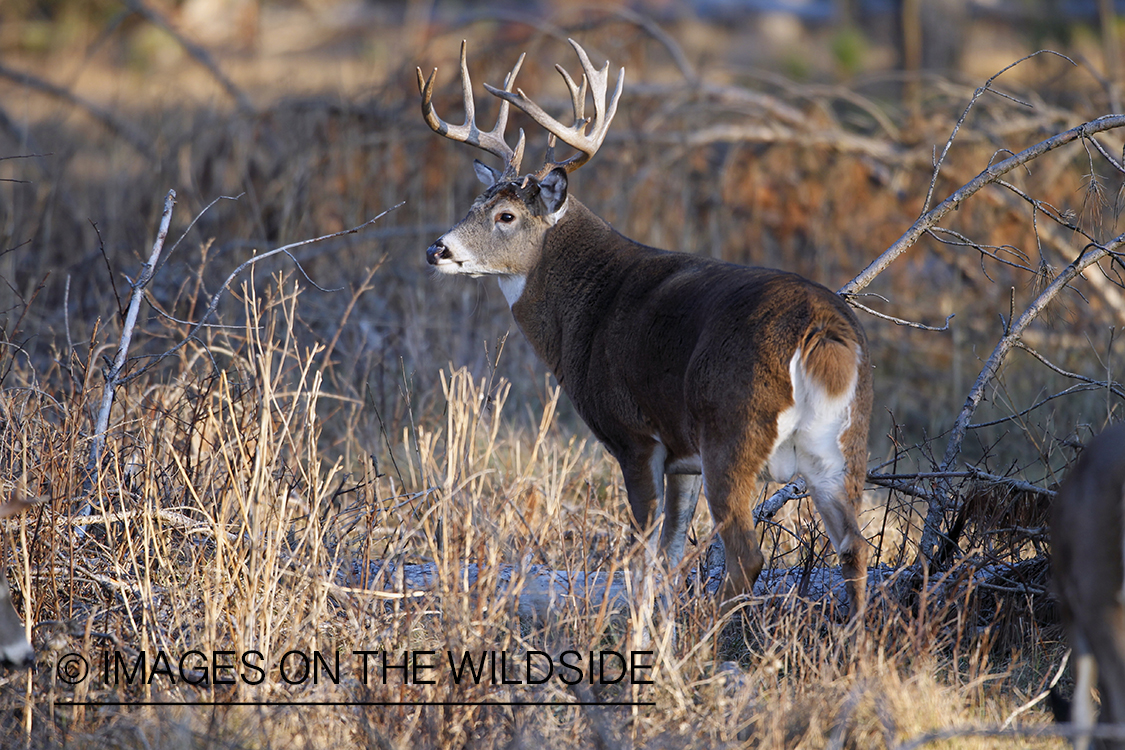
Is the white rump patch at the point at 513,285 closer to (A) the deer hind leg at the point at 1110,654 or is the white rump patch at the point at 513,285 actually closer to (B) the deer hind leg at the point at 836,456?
(B) the deer hind leg at the point at 836,456

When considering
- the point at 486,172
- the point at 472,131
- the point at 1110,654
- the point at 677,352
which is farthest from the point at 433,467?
the point at 1110,654

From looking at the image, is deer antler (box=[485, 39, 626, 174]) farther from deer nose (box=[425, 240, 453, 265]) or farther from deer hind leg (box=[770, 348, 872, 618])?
deer hind leg (box=[770, 348, 872, 618])

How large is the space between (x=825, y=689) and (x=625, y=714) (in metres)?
0.63

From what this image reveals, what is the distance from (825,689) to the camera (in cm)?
331

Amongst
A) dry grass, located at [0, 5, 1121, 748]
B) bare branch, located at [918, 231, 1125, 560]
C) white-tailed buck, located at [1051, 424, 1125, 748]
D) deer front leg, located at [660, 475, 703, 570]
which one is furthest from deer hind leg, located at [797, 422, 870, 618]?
deer front leg, located at [660, 475, 703, 570]

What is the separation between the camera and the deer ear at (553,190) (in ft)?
17.1

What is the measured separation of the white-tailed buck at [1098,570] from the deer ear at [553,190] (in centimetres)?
299

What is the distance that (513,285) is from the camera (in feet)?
17.9

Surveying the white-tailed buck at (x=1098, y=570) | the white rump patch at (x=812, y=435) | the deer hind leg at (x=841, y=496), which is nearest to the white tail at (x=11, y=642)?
the white rump patch at (x=812, y=435)

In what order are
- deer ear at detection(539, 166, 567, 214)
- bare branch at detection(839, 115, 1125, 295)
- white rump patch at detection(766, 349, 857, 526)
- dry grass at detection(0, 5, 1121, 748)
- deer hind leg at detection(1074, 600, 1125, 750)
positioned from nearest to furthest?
deer hind leg at detection(1074, 600, 1125, 750) < dry grass at detection(0, 5, 1121, 748) < white rump patch at detection(766, 349, 857, 526) < bare branch at detection(839, 115, 1125, 295) < deer ear at detection(539, 166, 567, 214)

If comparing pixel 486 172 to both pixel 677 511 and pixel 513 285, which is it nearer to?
pixel 513 285

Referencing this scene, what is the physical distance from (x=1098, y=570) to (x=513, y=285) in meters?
3.30

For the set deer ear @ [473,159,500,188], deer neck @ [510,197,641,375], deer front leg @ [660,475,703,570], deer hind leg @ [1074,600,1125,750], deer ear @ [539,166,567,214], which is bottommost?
deer hind leg @ [1074,600,1125,750]

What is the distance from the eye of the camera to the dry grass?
3326 millimetres
